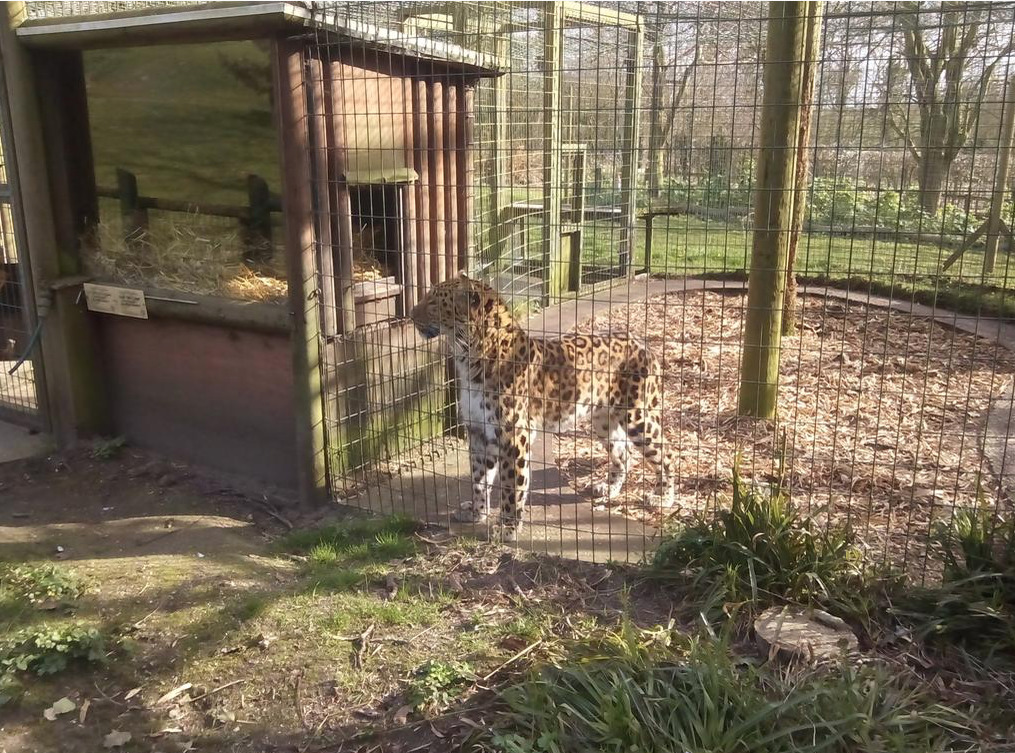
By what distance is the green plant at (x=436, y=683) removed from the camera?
3.42m

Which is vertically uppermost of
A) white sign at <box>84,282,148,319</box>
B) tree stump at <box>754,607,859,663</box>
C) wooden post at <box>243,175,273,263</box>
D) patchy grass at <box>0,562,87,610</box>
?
wooden post at <box>243,175,273,263</box>

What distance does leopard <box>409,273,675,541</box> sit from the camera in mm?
5117

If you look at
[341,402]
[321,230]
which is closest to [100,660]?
[341,402]

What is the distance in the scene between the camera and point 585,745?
299 centimetres

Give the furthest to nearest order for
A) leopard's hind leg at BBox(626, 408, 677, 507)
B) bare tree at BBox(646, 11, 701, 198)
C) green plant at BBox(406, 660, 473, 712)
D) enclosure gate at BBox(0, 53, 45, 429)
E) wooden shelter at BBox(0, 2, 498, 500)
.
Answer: enclosure gate at BBox(0, 53, 45, 429) → leopard's hind leg at BBox(626, 408, 677, 507) → wooden shelter at BBox(0, 2, 498, 500) → bare tree at BBox(646, 11, 701, 198) → green plant at BBox(406, 660, 473, 712)

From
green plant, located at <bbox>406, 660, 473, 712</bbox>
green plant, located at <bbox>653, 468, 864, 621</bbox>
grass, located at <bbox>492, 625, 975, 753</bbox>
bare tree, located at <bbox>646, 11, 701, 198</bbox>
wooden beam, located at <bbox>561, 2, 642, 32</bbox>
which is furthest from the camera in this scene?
wooden beam, located at <bbox>561, 2, 642, 32</bbox>

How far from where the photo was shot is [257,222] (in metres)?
5.69

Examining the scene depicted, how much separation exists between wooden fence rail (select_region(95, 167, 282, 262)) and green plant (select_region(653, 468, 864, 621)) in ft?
10.9

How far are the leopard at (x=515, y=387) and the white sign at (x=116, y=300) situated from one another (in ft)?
6.59

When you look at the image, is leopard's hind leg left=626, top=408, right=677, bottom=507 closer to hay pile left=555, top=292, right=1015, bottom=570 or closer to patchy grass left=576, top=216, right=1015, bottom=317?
hay pile left=555, top=292, right=1015, bottom=570

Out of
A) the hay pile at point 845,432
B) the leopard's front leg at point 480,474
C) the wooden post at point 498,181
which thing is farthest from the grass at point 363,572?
the wooden post at point 498,181

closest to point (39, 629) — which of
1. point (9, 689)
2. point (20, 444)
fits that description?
point (9, 689)

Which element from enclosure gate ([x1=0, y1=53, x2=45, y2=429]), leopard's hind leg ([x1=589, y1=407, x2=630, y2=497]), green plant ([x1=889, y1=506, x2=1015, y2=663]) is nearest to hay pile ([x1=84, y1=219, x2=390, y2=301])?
enclosure gate ([x1=0, y1=53, x2=45, y2=429])

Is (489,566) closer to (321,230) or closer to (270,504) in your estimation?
(270,504)
